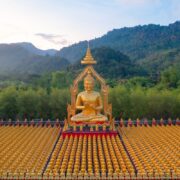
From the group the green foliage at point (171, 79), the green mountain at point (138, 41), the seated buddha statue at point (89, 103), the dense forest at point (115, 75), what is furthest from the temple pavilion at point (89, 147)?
the green mountain at point (138, 41)

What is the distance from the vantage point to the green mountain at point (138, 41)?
72000 millimetres

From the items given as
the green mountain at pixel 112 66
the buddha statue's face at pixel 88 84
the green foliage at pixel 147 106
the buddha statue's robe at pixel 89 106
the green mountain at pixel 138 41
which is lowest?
the green foliage at pixel 147 106

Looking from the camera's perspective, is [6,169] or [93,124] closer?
[6,169]

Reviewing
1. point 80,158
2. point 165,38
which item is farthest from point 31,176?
point 165,38

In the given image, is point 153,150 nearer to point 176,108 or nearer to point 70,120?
→ point 70,120

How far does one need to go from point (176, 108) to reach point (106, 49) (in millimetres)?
37161

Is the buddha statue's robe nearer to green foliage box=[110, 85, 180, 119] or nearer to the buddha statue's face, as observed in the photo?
the buddha statue's face

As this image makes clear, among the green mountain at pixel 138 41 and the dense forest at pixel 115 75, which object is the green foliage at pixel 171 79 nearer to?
the dense forest at pixel 115 75

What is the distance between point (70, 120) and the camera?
31.1ft

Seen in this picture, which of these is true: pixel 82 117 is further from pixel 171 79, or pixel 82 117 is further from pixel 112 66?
pixel 112 66

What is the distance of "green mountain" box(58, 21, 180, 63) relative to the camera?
72.0 metres

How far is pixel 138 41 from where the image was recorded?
83.5m

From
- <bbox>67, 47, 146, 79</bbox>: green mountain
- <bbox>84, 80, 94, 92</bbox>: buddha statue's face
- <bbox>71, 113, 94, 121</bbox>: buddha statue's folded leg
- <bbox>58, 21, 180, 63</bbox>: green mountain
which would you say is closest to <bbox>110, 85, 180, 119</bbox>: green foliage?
<bbox>84, 80, 94, 92</bbox>: buddha statue's face

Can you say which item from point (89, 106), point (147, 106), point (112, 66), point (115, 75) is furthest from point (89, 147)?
point (112, 66)
